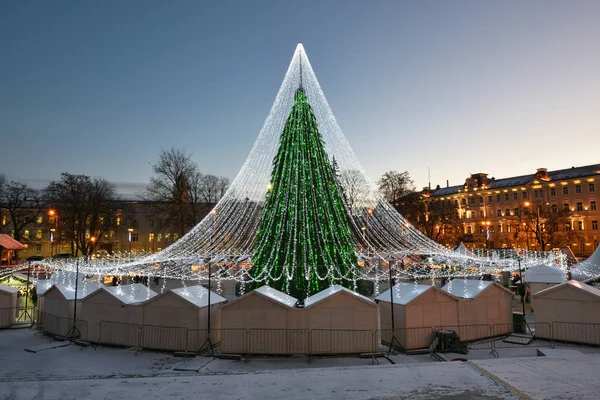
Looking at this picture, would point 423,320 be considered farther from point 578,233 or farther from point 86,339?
point 578,233

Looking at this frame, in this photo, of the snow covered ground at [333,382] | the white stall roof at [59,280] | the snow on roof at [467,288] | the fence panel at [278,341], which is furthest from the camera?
the white stall roof at [59,280]

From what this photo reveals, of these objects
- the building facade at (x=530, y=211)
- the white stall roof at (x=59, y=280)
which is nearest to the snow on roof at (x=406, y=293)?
the white stall roof at (x=59, y=280)

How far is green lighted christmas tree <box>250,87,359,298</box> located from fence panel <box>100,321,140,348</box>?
6.21m

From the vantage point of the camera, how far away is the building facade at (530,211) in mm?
55875

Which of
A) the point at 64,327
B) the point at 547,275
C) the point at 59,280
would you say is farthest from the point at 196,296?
the point at 547,275

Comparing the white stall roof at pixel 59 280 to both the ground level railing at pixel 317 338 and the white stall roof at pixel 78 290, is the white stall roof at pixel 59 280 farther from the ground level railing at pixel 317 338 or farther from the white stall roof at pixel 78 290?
the ground level railing at pixel 317 338

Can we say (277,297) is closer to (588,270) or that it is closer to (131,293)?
(131,293)

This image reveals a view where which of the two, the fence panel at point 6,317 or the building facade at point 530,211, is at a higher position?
the building facade at point 530,211

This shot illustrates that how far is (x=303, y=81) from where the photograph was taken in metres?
20.0

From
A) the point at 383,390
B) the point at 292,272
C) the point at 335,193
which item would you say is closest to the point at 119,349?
the point at 292,272

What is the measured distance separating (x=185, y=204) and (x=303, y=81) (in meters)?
31.0

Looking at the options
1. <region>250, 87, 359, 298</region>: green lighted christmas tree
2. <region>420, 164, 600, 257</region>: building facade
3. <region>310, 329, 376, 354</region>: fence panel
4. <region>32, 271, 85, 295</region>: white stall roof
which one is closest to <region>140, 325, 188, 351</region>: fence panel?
<region>310, 329, 376, 354</region>: fence panel

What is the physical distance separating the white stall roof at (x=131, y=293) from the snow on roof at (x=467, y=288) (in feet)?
37.5

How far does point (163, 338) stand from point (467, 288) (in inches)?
453
